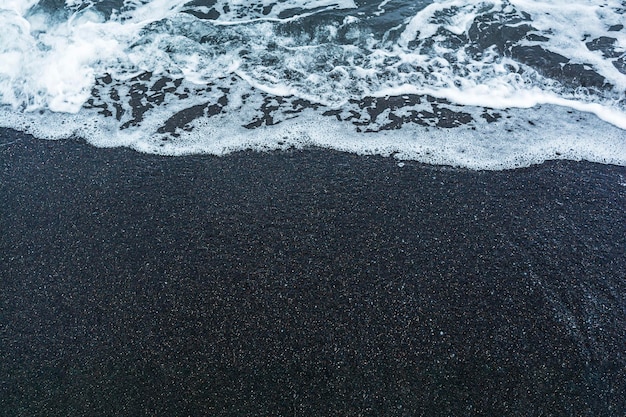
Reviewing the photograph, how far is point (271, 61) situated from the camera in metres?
5.75

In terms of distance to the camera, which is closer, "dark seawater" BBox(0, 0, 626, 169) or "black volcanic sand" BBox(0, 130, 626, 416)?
"black volcanic sand" BBox(0, 130, 626, 416)

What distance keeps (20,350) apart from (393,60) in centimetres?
460

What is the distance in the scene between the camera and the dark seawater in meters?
4.87

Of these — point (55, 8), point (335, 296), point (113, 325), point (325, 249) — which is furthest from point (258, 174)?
point (55, 8)

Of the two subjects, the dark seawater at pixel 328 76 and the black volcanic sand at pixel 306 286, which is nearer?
the black volcanic sand at pixel 306 286

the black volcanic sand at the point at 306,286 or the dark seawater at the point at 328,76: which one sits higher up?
the dark seawater at the point at 328,76

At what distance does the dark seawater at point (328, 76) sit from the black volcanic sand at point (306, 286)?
1.15 feet

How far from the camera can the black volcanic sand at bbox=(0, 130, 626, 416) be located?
10.6ft

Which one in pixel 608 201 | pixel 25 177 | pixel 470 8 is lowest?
pixel 608 201

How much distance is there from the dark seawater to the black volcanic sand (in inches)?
13.8

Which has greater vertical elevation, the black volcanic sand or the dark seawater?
the dark seawater

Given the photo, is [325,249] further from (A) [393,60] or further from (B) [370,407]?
(A) [393,60]

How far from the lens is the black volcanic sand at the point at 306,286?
322 cm

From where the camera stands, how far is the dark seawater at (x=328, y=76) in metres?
4.87
